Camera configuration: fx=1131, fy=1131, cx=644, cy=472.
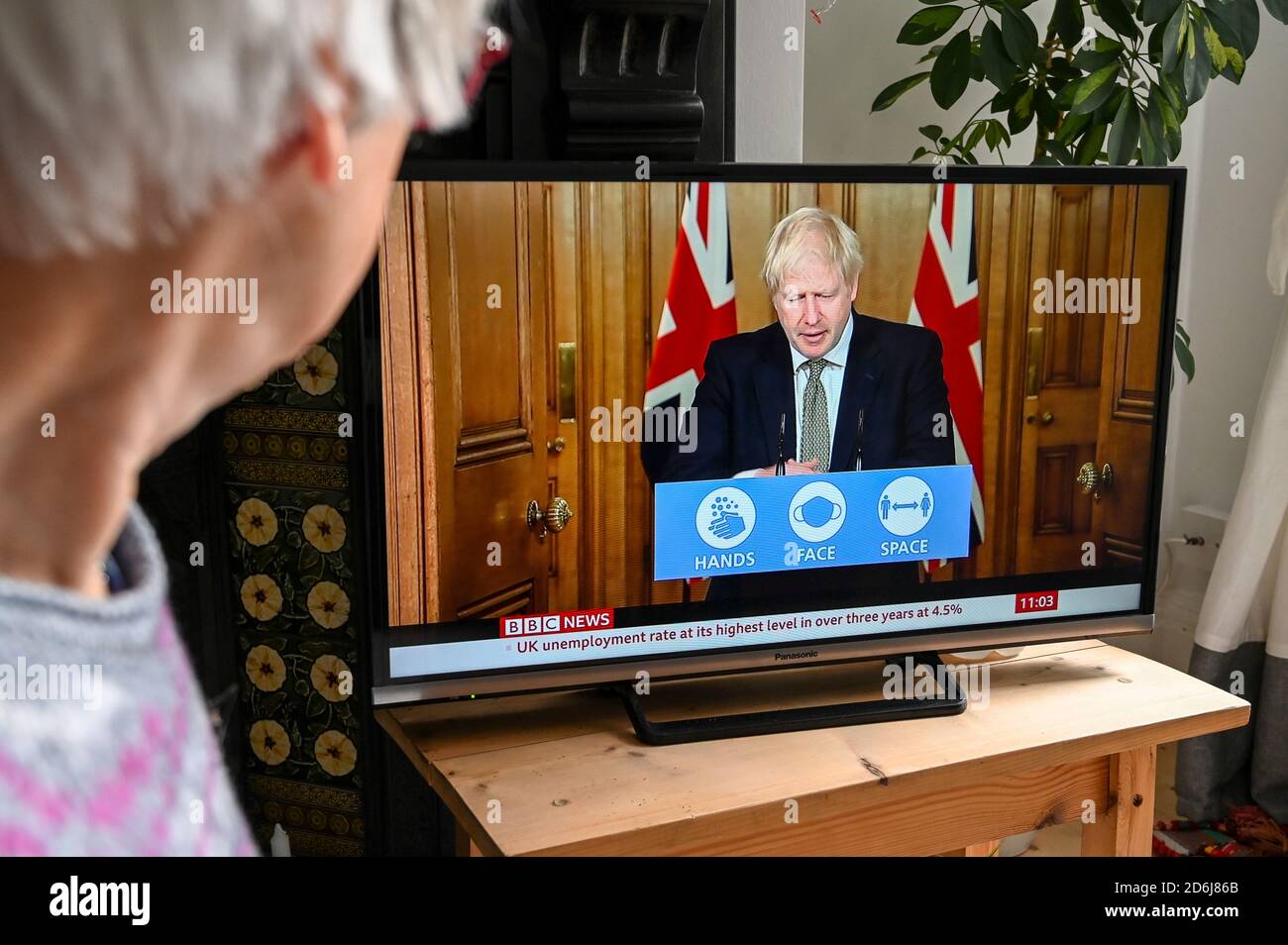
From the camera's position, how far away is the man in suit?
128 cm

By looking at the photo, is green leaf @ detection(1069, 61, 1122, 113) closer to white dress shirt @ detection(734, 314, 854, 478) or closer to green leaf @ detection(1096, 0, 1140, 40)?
green leaf @ detection(1096, 0, 1140, 40)

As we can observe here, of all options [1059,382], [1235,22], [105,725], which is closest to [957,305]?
[1059,382]

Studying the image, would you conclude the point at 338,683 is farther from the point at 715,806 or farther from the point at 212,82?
the point at 212,82

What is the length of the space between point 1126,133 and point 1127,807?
1.09 meters

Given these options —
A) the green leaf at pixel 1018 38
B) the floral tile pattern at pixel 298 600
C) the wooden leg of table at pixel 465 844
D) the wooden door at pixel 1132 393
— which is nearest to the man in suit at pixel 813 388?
the wooden door at pixel 1132 393

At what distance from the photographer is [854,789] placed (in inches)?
46.4

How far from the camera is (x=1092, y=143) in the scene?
76.4 inches

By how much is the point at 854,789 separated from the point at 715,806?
0.52 feet

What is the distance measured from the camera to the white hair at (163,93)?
0.54ft

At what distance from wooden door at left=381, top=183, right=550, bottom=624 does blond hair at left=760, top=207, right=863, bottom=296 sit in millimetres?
267

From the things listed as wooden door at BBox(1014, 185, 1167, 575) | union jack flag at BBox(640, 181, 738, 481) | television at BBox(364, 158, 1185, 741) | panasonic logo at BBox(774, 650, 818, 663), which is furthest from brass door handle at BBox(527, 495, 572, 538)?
wooden door at BBox(1014, 185, 1167, 575)

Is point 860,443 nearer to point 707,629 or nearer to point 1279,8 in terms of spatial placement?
point 707,629

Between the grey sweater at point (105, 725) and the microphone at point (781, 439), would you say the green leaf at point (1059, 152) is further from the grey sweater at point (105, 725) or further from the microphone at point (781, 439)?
the grey sweater at point (105, 725)
